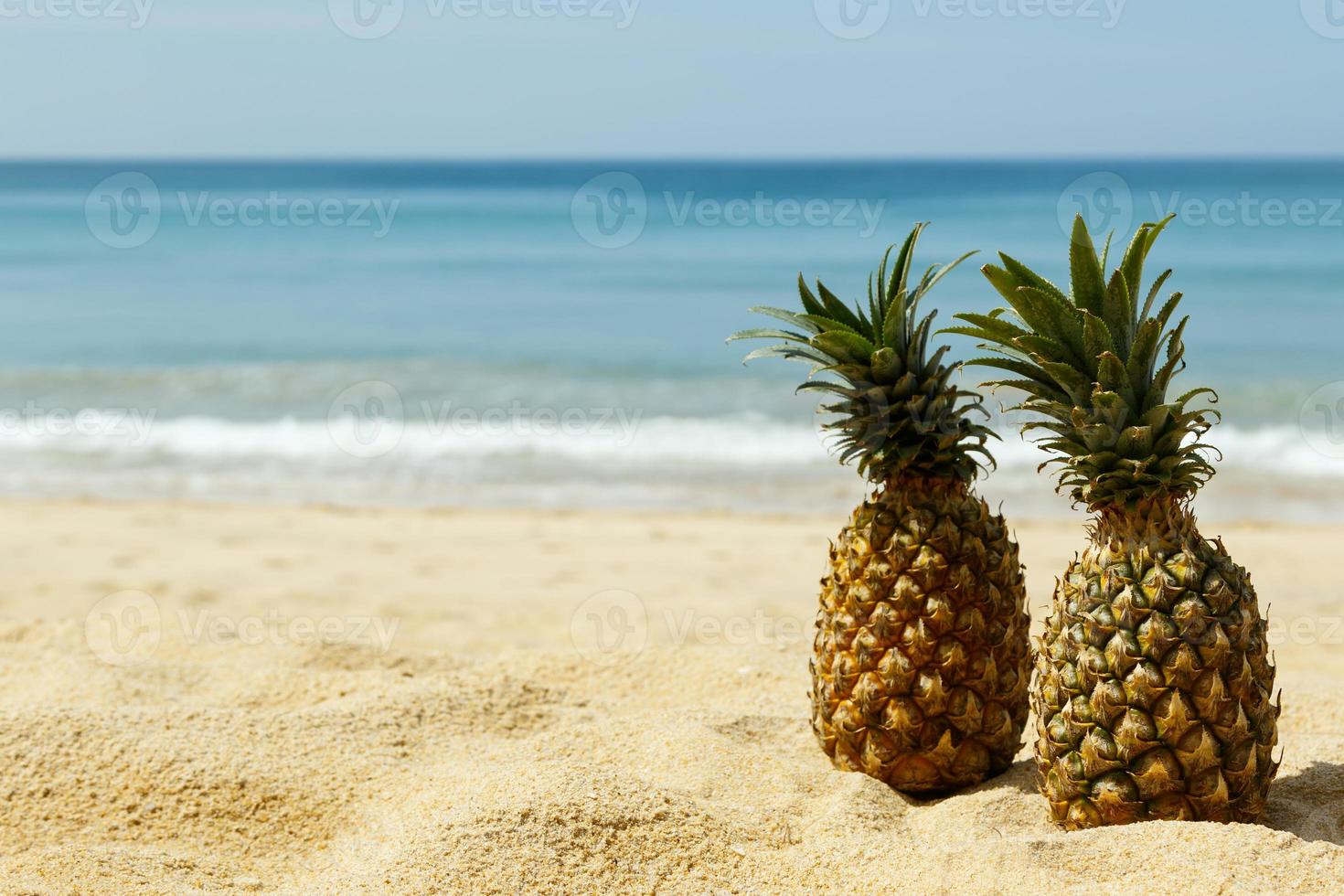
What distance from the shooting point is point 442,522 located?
1055 cm

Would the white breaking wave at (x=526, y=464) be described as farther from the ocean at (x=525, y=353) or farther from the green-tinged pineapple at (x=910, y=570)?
the green-tinged pineapple at (x=910, y=570)

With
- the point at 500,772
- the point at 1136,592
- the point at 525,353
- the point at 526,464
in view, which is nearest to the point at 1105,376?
the point at 1136,592

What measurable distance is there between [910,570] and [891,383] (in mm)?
565

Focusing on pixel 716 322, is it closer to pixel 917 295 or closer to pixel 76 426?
pixel 76 426

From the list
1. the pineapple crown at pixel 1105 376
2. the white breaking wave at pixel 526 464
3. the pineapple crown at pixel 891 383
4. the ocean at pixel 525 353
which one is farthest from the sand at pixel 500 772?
the ocean at pixel 525 353

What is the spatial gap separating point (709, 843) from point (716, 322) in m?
20.7

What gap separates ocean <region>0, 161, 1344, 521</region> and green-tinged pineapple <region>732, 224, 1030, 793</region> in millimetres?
7769

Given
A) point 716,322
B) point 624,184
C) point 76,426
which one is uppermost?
point 624,184

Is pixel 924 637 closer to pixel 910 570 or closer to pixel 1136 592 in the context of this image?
pixel 910 570

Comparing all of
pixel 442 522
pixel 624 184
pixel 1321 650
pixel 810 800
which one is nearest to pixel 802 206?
pixel 624 184

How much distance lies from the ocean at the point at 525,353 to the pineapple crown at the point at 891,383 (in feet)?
26.0

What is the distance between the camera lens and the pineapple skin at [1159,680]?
2.98 m

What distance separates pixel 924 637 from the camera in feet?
11.5

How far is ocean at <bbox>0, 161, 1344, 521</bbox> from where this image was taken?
12.6m
